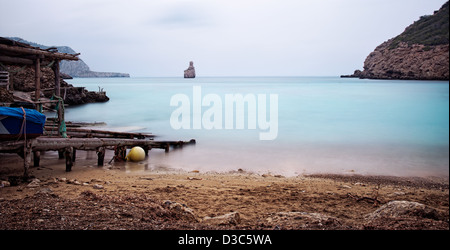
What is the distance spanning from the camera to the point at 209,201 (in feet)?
23.4

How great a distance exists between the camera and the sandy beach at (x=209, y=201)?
4891 mm

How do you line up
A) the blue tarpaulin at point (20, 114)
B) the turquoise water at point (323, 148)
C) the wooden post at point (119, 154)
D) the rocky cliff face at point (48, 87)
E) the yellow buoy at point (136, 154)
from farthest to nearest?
the rocky cliff face at point (48, 87), the yellow buoy at point (136, 154), the wooden post at point (119, 154), the turquoise water at point (323, 148), the blue tarpaulin at point (20, 114)

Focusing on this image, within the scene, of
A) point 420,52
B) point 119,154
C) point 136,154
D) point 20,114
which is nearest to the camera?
point 20,114

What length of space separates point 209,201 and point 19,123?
5370mm

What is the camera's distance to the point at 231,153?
14820mm

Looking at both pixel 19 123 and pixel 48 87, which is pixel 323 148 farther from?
pixel 48 87

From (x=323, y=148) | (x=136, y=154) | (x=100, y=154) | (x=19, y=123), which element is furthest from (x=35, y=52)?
(x=323, y=148)

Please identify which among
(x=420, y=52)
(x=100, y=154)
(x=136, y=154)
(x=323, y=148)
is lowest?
(x=323, y=148)

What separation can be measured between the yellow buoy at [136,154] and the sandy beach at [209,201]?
1017mm

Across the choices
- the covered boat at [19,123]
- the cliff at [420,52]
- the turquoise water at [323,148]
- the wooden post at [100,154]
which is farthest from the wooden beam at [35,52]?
the cliff at [420,52]

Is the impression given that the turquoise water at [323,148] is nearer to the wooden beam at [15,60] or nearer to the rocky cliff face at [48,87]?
the wooden beam at [15,60]

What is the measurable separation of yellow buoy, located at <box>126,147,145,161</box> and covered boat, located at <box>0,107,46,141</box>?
15.1 feet
